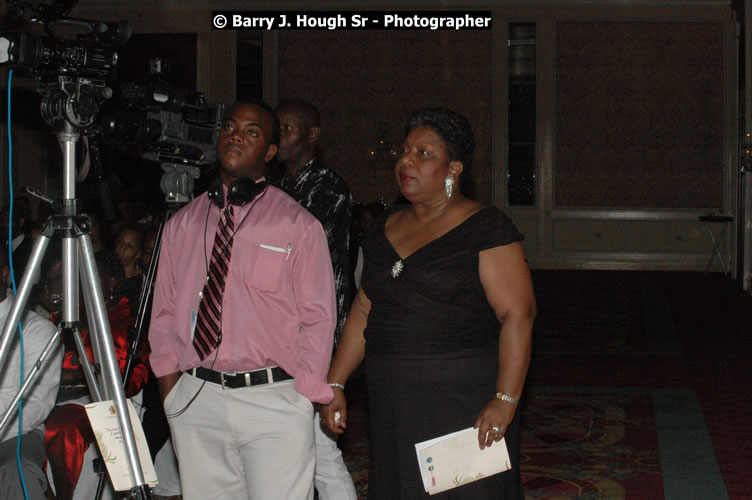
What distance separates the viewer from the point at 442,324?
2723mm

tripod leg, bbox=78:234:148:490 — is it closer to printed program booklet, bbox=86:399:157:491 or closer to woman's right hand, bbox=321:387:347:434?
printed program booklet, bbox=86:399:157:491

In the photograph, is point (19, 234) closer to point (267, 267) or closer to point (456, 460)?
point (267, 267)

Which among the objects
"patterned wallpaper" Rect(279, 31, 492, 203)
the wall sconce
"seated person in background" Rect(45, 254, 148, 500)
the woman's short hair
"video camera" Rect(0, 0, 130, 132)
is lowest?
"seated person in background" Rect(45, 254, 148, 500)

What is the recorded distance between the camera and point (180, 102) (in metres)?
2.79

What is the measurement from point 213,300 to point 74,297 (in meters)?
0.35

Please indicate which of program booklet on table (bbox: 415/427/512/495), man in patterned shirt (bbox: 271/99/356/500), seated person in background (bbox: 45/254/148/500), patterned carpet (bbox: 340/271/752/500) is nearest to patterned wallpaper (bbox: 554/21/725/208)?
patterned carpet (bbox: 340/271/752/500)

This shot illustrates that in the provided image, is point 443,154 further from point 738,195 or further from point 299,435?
point 738,195

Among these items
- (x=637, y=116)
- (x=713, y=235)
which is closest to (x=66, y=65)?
(x=637, y=116)

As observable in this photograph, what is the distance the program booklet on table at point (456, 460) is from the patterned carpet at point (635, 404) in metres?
1.88

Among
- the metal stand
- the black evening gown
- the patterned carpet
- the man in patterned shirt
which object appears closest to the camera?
the black evening gown

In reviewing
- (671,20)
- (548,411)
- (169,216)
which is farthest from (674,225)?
(169,216)

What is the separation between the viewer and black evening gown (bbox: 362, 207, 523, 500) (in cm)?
271

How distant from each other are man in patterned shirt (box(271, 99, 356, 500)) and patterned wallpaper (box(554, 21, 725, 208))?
40.3ft

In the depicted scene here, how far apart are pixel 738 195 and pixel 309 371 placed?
515 inches
